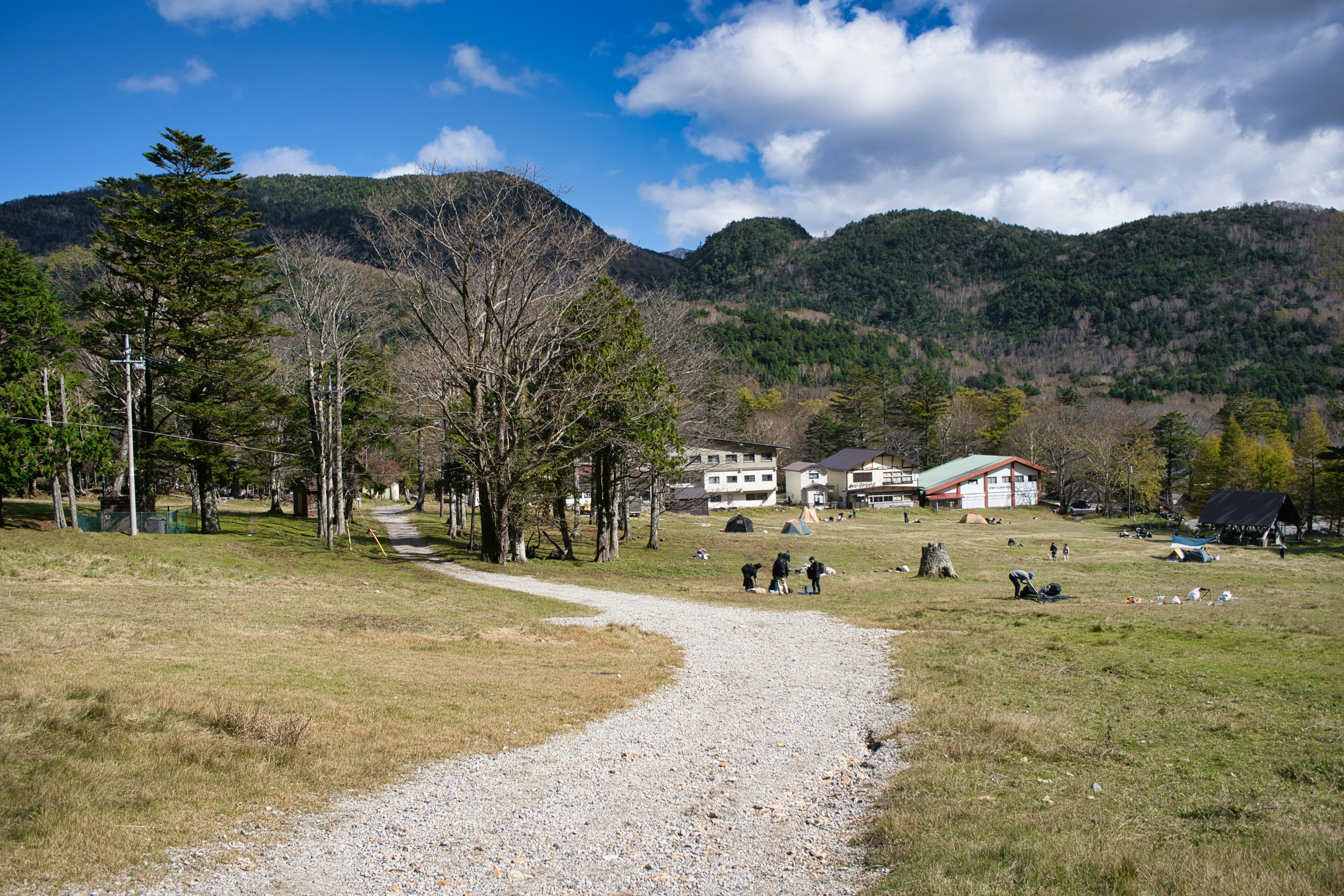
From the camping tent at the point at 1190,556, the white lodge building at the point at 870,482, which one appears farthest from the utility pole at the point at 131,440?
the white lodge building at the point at 870,482

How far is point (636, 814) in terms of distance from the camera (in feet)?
22.4

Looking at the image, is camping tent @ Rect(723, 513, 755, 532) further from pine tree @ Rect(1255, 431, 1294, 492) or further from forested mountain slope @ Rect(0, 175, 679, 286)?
forested mountain slope @ Rect(0, 175, 679, 286)

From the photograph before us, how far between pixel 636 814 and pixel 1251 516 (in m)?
60.3

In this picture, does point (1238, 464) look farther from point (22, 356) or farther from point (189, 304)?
point (22, 356)

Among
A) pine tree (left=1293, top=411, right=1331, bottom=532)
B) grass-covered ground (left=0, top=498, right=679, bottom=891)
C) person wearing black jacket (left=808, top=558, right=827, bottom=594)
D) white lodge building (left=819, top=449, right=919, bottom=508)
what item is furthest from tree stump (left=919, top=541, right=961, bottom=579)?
white lodge building (left=819, top=449, right=919, bottom=508)

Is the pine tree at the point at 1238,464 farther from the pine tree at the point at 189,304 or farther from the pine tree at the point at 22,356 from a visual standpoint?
the pine tree at the point at 22,356

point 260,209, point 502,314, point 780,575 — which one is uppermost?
point 260,209

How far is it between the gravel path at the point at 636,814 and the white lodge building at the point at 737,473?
59881 mm

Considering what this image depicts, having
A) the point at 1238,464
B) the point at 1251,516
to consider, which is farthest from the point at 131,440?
the point at 1238,464

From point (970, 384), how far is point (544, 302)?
542 feet

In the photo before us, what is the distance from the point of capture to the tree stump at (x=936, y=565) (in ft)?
96.2

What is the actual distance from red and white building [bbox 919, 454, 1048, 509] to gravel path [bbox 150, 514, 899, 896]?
73659 millimetres

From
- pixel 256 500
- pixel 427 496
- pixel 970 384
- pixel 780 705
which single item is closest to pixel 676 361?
pixel 780 705


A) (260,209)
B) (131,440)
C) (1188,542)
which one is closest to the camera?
(131,440)
